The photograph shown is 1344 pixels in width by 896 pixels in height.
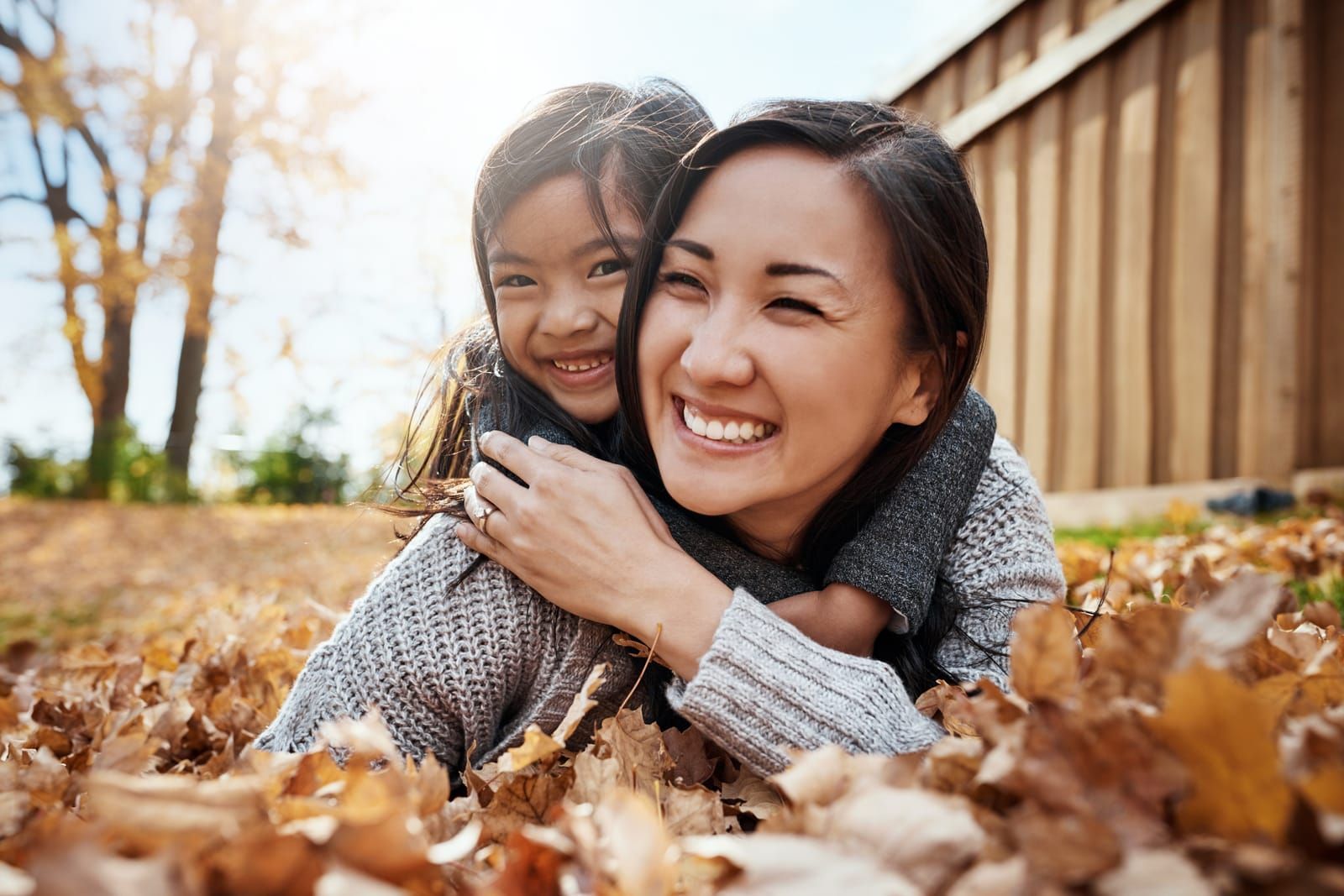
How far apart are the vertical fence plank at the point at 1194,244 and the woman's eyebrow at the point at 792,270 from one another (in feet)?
14.1

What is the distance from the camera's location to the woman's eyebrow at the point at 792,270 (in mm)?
1566

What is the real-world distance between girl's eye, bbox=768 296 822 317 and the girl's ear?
0.27 metres

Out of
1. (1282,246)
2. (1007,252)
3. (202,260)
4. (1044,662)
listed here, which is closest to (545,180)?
(1044,662)

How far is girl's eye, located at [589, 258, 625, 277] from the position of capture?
200cm

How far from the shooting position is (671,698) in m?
1.48

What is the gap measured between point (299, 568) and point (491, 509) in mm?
6282

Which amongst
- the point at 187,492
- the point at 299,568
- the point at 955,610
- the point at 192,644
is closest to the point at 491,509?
the point at 955,610

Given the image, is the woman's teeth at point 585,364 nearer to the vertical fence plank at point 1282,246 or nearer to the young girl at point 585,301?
the young girl at point 585,301

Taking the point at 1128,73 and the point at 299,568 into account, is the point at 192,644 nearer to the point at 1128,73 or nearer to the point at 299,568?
the point at 299,568

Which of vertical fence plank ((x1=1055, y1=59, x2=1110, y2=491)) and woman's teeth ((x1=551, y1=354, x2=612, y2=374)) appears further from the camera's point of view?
vertical fence plank ((x1=1055, y1=59, x2=1110, y2=491))

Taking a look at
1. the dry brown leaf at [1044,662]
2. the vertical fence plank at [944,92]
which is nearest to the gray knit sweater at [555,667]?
the dry brown leaf at [1044,662]

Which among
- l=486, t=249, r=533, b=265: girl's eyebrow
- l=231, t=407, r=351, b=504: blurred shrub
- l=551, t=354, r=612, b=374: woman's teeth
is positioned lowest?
l=231, t=407, r=351, b=504: blurred shrub

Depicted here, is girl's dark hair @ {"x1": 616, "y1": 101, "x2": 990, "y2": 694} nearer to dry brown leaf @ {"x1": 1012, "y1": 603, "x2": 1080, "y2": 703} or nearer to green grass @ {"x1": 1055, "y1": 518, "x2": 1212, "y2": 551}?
dry brown leaf @ {"x1": 1012, "y1": 603, "x2": 1080, "y2": 703}

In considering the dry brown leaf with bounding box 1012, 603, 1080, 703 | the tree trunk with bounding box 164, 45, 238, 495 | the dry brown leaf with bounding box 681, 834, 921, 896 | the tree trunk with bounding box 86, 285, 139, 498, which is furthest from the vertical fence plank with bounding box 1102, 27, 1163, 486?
the tree trunk with bounding box 86, 285, 139, 498
